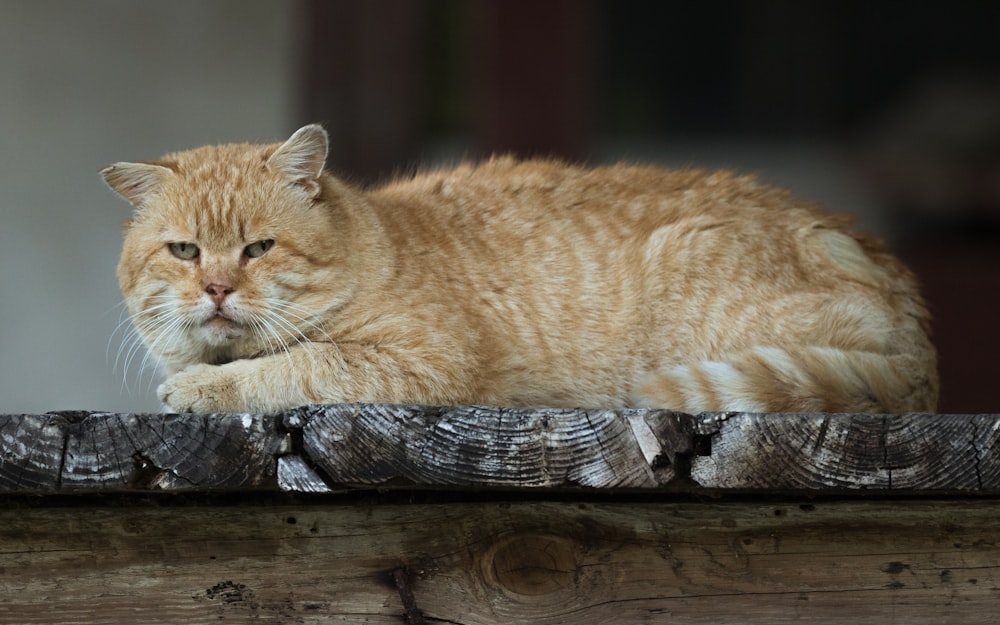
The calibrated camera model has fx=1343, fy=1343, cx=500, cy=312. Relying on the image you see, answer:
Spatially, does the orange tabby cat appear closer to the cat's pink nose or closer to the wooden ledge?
the cat's pink nose

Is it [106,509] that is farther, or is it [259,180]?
[259,180]

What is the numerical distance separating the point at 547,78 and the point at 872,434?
3431 mm

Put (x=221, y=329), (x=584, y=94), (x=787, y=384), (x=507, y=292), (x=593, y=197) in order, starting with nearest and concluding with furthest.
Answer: (x=787, y=384), (x=221, y=329), (x=507, y=292), (x=593, y=197), (x=584, y=94)

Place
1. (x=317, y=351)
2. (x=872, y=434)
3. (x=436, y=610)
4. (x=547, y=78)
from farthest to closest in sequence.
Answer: (x=547, y=78), (x=317, y=351), (x=436, y=610), (x=872, y=434)

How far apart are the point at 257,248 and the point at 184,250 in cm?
15

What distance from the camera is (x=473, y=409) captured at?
76.7 inches

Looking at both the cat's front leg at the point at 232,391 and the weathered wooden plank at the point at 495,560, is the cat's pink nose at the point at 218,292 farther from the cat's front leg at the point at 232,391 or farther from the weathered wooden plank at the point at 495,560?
the weathered wooden plank at the point at 495,560

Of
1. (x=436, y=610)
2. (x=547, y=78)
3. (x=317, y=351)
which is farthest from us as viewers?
(x=547, y=78)

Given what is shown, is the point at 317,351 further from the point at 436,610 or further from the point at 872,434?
the point at 872,434

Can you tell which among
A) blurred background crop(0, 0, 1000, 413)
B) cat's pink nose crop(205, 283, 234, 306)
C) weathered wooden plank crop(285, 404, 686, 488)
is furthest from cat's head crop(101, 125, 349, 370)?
blurred background crop(0, 0, 1000, 413)

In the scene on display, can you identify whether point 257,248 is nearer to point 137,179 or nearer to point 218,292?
point 218,292

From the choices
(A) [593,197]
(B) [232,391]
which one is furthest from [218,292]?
(A) [593,197]

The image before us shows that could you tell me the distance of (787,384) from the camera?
2.60 m

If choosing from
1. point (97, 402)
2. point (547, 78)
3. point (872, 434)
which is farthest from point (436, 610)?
point (97, 402)
